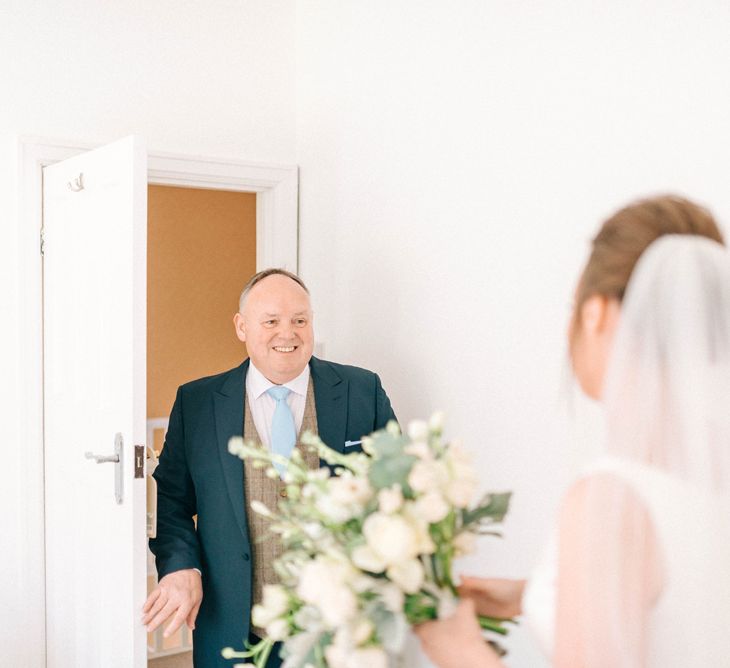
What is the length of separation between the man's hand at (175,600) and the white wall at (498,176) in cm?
85

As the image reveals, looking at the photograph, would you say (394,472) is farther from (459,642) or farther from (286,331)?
(286,331)

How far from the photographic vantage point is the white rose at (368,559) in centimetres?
129

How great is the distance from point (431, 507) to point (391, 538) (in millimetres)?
84

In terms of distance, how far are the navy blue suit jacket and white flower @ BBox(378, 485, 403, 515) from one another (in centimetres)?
130

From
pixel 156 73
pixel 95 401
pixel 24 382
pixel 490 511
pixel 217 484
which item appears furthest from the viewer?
pixel 156 73

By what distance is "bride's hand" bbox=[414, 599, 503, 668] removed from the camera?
52.4 inches

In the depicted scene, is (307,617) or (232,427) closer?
(307,617)

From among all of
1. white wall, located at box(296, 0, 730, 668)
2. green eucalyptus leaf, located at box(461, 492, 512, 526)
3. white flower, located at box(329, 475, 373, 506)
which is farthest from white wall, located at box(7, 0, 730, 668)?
white flower, located at box(329, 475, 373, 506)

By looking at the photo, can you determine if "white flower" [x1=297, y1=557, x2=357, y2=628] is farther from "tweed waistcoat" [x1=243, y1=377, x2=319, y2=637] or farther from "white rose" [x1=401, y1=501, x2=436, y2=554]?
"tweed waistcoat" [x1=243, y1=377, x2=319, y2=637]

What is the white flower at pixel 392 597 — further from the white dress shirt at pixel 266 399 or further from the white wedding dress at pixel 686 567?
the white dress shirt at pixel 266 399

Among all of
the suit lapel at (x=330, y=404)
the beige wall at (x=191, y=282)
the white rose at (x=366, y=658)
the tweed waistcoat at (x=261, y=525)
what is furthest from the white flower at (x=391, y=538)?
the beige wall at (x=191, y=282)

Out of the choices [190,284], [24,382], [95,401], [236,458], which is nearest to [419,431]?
[236,458]

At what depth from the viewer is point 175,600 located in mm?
2471

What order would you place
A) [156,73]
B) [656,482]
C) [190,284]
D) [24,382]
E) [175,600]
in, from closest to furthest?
[656,482] < [175,600] < [24,382] < [156,73] < [190,284]
